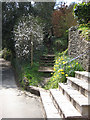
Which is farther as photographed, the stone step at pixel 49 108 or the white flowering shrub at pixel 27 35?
the white flowering shrub at pixel 27 35

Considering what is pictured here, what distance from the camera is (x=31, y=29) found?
683cm

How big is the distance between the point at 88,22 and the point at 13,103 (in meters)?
3.77

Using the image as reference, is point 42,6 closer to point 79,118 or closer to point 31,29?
point 31,29

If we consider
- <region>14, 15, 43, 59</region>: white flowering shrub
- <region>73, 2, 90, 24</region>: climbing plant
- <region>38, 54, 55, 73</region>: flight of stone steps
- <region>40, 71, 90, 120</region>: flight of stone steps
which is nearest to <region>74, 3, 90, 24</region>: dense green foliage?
<region>73, 2, 90, 24</region>: climbing plant

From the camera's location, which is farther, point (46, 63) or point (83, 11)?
point (46, 63)

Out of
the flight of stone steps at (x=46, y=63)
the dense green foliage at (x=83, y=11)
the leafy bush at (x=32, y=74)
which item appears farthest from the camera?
the flight of stone steps at (x=46, y=63)

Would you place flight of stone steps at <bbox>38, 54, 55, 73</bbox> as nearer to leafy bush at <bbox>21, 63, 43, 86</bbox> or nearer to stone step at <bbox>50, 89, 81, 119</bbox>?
leafy bush at <bbox>21, 63, 43, 86</bbox>

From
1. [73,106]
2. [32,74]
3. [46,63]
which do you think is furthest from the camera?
[46,63]

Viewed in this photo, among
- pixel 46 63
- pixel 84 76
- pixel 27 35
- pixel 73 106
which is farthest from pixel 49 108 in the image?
pixel 27 35

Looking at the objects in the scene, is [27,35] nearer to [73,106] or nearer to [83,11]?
[83,11]

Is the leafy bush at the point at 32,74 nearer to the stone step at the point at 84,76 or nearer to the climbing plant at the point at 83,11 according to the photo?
the stone step at the point at 84,76

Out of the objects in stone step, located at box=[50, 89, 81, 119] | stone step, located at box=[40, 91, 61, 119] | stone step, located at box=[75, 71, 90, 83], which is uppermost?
stone step, located at box=[75, 71, 90, 83]

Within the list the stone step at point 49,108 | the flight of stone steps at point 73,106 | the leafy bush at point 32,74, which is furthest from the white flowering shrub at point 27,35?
the flight of stone steps at point 73,106

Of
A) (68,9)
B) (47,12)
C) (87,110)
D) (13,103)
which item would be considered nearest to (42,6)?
(47,12)
